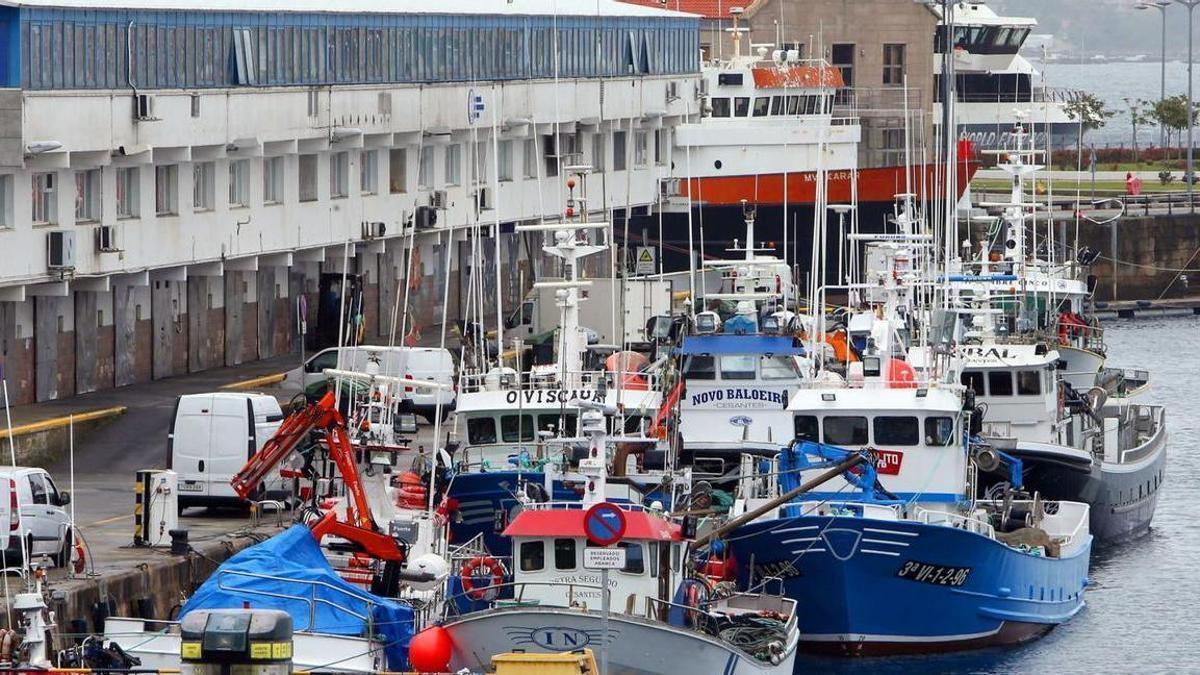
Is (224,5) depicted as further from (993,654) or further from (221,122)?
(993,654)

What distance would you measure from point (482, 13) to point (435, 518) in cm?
3221

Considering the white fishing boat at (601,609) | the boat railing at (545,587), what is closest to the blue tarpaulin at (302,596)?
the white fishing boat at (601,609)

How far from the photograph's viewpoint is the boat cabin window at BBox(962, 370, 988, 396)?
155ft

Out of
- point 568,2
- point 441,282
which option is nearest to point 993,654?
point 441,282

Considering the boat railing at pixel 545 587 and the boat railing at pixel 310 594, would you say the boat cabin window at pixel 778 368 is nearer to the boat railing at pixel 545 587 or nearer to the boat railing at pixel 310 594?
the boat railing at pixel 545 587

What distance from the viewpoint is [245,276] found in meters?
57.4

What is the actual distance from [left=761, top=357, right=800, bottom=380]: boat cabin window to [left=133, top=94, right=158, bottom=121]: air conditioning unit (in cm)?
→ 1314

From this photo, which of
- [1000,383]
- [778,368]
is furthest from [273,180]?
[778,368]

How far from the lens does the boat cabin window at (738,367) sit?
42469 mm

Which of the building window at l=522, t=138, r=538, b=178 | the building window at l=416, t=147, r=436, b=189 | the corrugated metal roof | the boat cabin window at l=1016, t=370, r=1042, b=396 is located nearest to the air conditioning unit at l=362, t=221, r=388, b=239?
the building window at l=416, t=147, r=436, b=189

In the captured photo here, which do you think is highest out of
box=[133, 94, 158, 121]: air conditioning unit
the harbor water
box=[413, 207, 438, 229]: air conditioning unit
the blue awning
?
box=[133, 94, 158, 121]: air conditioning unit

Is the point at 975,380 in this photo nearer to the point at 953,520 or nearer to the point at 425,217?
the point at 953,520

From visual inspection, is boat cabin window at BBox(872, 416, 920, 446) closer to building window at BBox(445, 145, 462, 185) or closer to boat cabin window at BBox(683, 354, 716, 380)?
boat cabin window at BBox(683, 354, 716, 380)

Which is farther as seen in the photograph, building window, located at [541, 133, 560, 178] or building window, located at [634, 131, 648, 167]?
building window, located at [634, 131, 648, 167]
